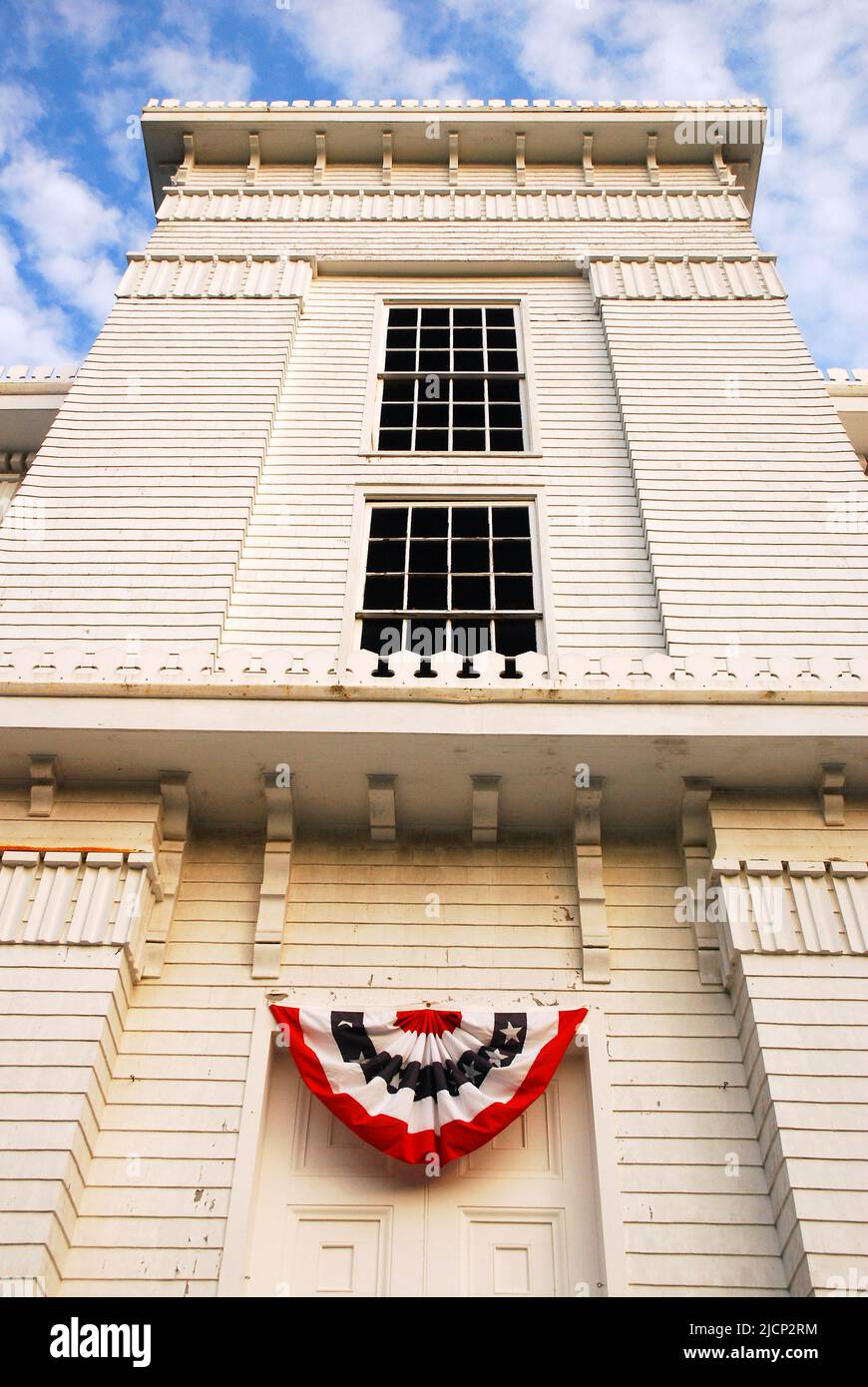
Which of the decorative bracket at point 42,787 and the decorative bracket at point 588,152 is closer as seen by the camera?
the decorative bracket at point 42,787

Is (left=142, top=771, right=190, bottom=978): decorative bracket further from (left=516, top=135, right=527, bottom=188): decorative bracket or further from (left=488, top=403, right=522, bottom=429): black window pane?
A: (left=516, top=135, right=527, bottom=188): decorative bracket

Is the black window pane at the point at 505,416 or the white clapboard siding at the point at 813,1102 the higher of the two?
the black window pane at the point at 505,416

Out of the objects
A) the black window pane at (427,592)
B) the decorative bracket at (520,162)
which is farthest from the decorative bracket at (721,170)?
the black window pane at (427,592)

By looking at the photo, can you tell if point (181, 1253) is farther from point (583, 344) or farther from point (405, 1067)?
point (583, 344)

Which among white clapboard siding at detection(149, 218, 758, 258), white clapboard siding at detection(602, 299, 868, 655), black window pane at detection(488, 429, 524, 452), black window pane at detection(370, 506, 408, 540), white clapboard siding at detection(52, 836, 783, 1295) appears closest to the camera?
white clapboard siding at detection(52, 836, 783, 1295)

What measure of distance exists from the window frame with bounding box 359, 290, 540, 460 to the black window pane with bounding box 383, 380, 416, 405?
241mm

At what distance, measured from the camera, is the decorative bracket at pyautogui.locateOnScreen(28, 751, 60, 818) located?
9.27 m

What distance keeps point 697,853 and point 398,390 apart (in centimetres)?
836

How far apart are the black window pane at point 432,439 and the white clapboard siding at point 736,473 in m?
2.13

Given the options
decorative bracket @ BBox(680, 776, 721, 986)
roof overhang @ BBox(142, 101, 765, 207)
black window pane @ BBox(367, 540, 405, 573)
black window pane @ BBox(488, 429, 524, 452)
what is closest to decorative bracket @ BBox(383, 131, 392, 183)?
roof overhang @ BBox(142, 101, 765, 207)

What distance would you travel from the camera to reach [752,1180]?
778 cm

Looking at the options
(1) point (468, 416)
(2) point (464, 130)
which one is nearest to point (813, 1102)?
(1) point (468, 416)

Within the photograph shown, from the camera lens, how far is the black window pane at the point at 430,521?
13055 millimetres

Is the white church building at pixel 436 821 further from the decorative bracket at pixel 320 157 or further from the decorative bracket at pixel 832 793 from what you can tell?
the decorative bracket at pixel 320 157
